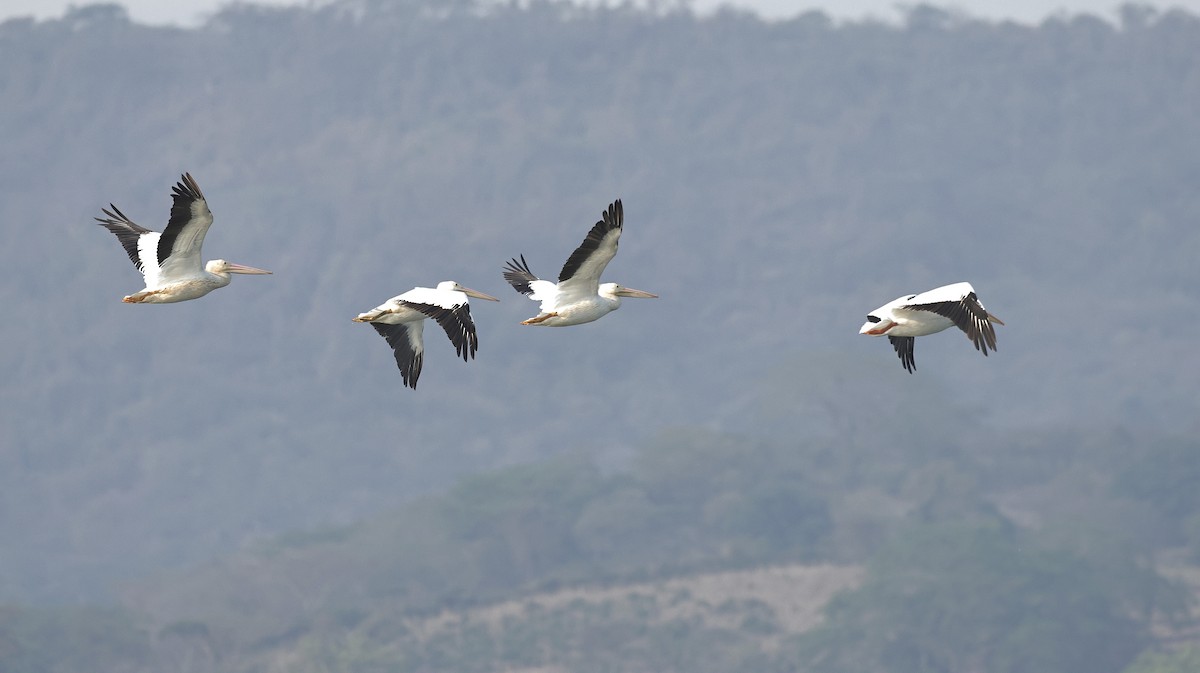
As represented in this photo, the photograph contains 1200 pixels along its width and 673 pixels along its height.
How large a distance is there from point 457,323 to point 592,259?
2.37 meters

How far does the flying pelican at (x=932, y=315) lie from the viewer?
3262 centimetres

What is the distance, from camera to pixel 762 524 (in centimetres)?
14550

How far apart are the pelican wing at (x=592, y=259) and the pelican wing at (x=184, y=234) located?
193 inches

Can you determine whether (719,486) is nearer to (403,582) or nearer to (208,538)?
(403,582)

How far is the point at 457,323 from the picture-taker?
108 feet

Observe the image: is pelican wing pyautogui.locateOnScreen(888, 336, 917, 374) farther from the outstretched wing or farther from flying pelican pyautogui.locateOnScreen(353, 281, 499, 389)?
flying pelican pyautogui.locateOnScreen(353, 281, 499, 389)

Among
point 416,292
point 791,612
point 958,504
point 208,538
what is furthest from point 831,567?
point 416,292

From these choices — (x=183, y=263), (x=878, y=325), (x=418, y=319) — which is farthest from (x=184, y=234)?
(x=878, y=325)

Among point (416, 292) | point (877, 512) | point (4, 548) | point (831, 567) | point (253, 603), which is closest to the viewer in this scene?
point (416, 292)

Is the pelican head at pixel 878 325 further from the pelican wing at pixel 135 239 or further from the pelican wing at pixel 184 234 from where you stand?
the pelican wing at pixel 135 239

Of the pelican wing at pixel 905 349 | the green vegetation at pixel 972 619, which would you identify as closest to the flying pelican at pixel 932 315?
the pelican wing at pixel 905 349

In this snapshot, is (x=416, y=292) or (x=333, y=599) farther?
(x=333, y=599)

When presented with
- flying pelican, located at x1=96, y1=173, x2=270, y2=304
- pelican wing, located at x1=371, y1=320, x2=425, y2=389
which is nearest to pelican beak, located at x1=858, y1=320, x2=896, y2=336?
pelican wing, located at x1=371, y1=320, x2=425, y2=389

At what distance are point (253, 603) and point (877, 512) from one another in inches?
1518
